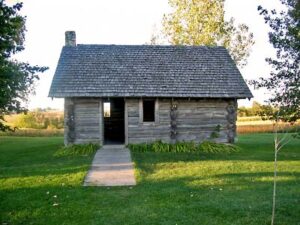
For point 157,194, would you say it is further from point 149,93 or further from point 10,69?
point 149,93

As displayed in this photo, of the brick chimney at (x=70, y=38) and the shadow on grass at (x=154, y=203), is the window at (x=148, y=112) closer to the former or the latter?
the brick chimney at (x=70, y=38)

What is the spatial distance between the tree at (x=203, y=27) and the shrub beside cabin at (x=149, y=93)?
458 inches

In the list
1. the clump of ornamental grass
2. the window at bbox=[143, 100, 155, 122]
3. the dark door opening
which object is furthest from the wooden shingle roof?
the dark door opening

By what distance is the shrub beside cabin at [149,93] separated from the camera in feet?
67.6

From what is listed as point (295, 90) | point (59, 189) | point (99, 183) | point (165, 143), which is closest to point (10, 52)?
point (59, 189)

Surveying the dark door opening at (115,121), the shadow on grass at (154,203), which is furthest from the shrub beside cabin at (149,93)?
the shadow on grass at (154,203)

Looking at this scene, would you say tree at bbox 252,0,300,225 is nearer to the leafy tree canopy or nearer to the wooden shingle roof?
the leafy tree canopy

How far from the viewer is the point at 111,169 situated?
14617 millimetres

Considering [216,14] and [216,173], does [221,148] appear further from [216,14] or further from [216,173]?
[216,14]

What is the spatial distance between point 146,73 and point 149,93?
72.2 inches

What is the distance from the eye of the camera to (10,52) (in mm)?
8172

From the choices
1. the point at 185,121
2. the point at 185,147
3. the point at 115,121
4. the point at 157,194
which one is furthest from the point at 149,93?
the point at 157,194

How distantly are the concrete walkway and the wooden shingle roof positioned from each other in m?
3.29

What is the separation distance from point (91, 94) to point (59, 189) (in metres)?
9.43
